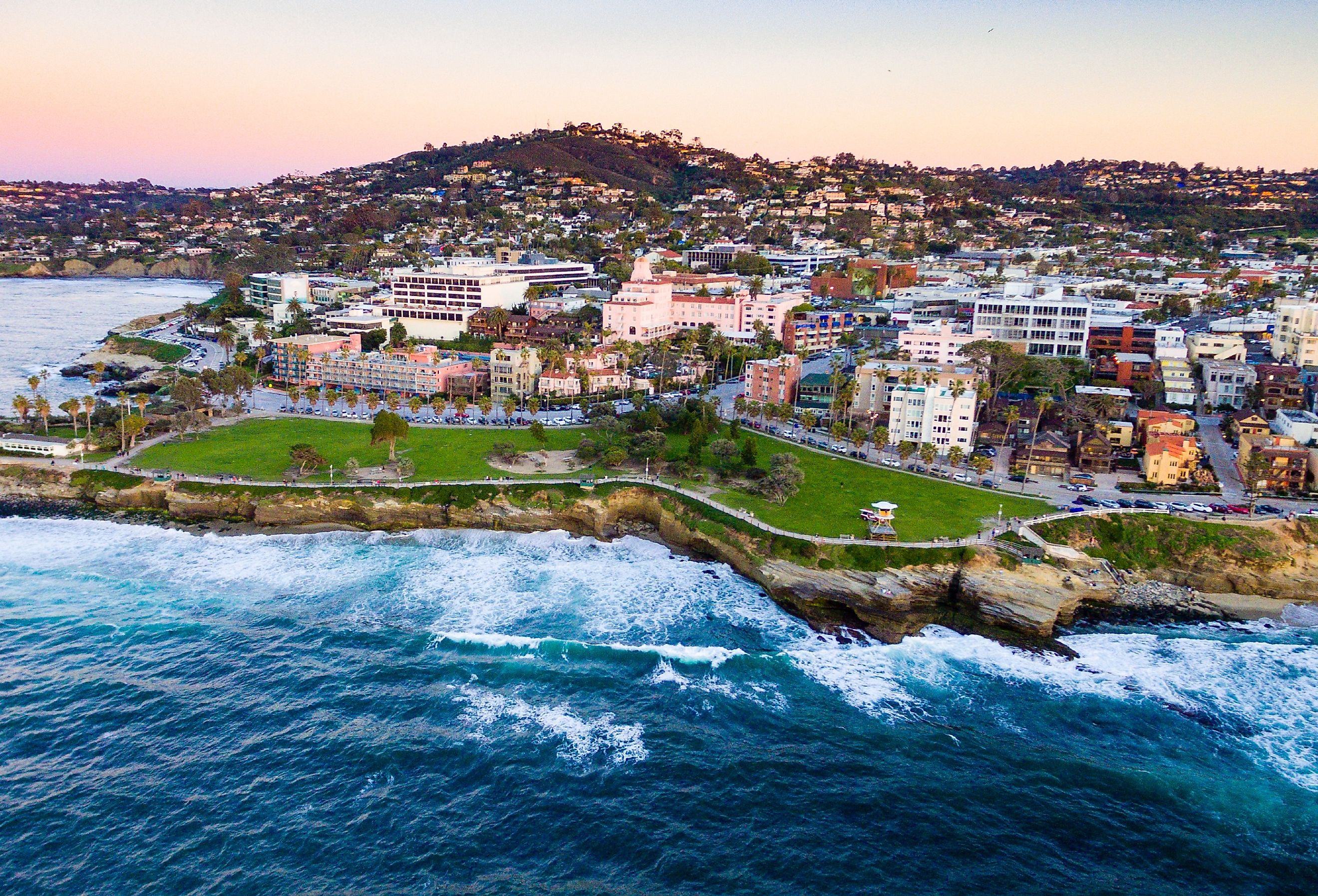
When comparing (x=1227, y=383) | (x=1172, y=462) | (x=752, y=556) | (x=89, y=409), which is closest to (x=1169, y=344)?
(x=1227, y=383)

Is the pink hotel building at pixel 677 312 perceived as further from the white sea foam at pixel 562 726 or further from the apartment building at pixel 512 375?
the white sea foam at pixel 562 726

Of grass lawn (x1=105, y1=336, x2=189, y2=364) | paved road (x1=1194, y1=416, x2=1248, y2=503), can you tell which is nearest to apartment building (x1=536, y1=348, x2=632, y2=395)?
paved road (x1=1194, y1=416, x2=1248, y2=503)

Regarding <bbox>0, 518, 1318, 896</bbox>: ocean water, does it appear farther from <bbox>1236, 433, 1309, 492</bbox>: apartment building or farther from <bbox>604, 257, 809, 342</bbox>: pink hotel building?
<bbox>604, 257, 809, 342</bbox>: pink hotel building

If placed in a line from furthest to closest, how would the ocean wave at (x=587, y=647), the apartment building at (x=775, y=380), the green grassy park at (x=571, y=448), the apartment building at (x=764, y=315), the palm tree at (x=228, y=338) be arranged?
the apartment building at (x=764, y=315) < the palm tree at (x=228, y=338) < the apartment building at (x=775, y=380) < the green grassy park at (x=571, y=448) < the ocean wave at (x=587, y=647)

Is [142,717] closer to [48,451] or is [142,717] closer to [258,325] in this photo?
[48,451]

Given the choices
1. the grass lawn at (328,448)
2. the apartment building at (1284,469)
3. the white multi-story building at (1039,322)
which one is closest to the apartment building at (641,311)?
the grass lawn at (328,448)
